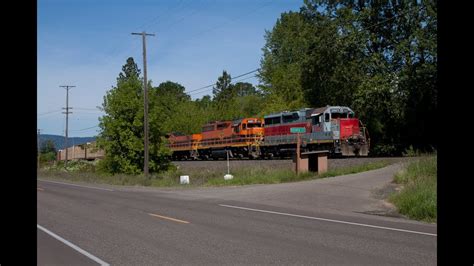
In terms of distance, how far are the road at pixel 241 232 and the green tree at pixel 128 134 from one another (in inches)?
961

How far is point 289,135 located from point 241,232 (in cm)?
2810

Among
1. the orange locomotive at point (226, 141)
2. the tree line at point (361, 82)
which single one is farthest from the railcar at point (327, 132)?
the tree line at point (361, 82)

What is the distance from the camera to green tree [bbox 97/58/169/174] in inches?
1729

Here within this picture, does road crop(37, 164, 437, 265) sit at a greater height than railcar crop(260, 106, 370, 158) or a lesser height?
lesser

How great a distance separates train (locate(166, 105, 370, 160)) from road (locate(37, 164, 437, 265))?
39.3 ft

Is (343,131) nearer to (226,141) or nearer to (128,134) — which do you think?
(226,141)

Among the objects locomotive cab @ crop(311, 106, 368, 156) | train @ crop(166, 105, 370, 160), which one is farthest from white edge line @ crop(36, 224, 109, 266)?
locomotive cab @ crop(311, 106, 368, 156)

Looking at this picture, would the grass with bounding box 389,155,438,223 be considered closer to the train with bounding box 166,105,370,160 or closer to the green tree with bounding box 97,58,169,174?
the train with bounding box 166,105,370,160

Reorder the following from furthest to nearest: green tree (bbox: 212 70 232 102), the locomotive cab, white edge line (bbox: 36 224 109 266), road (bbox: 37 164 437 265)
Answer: green tree (bbox: 212 70 232 102) → the locomotive cab → road (bbox: 37 164 437 265) → white edge line (bbox: 36 224 109 266)

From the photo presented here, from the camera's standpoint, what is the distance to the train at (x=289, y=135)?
116 feet

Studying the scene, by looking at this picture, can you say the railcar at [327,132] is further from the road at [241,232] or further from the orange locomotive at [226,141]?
the road at [241,232]
